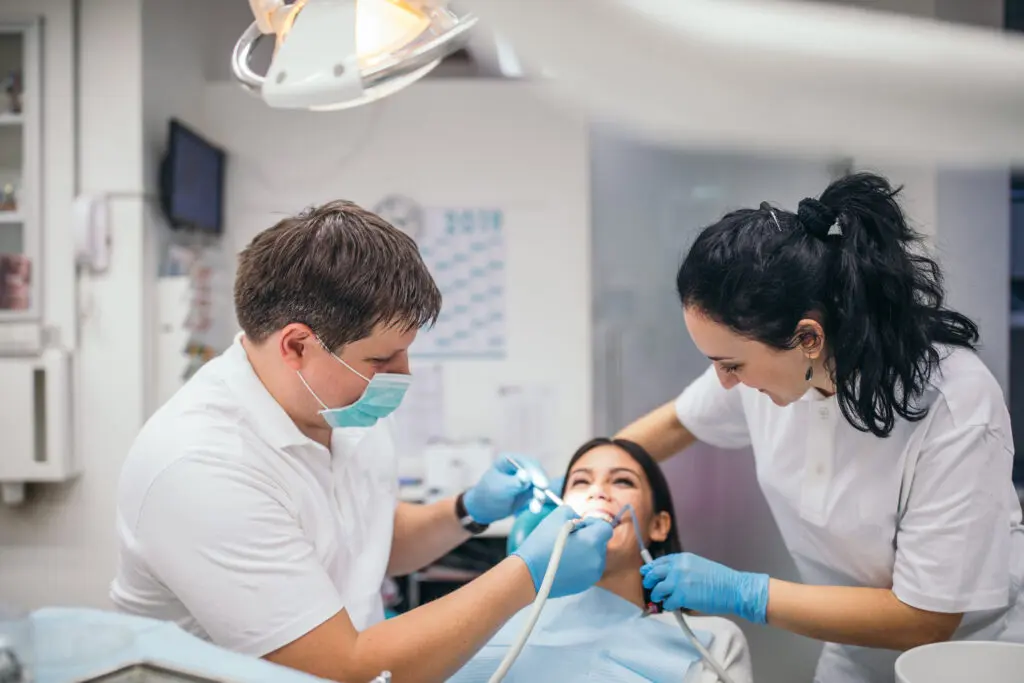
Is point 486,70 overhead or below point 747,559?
overhead

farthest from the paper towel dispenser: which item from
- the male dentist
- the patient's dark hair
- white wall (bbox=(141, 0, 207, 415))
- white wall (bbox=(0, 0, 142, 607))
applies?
the patient's dark hair

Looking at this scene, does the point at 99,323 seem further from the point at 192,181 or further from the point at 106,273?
the point at 192,181

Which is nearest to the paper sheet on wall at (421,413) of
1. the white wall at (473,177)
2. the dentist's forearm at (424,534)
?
the white wall at (473,177)

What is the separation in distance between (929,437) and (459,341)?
193 centimetres

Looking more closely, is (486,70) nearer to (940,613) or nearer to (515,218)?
(515,218)

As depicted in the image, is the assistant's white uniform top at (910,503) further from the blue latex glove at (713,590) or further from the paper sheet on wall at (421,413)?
the paper sheet on wall at (421,413)

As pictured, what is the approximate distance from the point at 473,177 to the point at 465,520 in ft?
5.38

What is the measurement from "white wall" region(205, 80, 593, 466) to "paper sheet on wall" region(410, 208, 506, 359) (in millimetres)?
39

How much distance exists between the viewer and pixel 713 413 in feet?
5.44

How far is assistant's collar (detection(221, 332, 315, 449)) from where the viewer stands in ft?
4.05

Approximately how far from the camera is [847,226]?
1.13 m

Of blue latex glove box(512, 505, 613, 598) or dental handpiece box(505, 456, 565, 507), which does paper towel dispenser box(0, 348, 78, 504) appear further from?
blue latex glove box(512, 505, 613, 598)

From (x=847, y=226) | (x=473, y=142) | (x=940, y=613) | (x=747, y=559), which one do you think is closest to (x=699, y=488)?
(x=747, y=559)

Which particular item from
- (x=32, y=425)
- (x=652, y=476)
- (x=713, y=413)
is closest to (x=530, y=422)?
(x=652, y=476)
